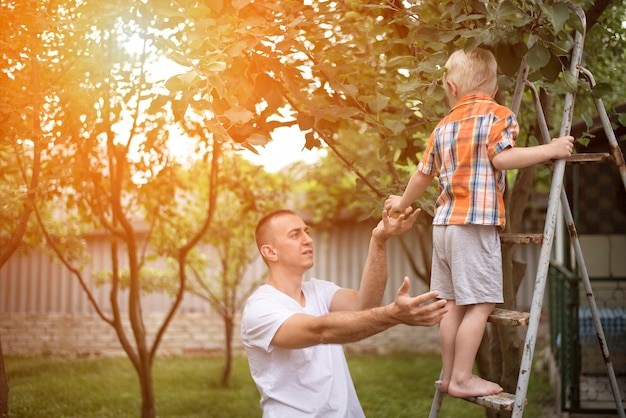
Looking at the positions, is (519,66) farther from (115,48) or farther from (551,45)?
Result: (115,48)

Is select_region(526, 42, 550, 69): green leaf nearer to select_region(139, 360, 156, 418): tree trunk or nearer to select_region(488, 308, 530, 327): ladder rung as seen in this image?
select_region(488, 308, 530, 327): ladder rung

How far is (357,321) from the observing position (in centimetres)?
303

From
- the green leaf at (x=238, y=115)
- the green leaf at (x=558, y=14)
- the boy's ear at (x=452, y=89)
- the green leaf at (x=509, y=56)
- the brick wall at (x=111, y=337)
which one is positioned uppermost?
the green leaf at (x=558, y=14)

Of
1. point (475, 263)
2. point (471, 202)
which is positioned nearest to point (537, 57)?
point (471, 202)

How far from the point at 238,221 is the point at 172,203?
2.13m

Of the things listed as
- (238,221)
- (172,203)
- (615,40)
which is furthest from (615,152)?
(238,221)

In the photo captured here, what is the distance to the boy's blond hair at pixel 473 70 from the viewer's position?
317 centimetres

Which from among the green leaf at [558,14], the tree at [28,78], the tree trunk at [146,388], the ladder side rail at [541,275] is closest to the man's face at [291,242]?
the ladder side rail at [541,275]

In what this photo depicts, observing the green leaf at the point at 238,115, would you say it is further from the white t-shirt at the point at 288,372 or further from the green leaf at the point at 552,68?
the green leaf at the point at 552,68

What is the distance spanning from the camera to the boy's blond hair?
3174 mm

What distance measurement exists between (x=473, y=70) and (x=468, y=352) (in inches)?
43.3

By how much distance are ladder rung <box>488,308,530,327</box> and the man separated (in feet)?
1.59

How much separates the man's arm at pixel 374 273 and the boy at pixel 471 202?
222mm

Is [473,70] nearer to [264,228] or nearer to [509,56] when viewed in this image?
[509,56]
